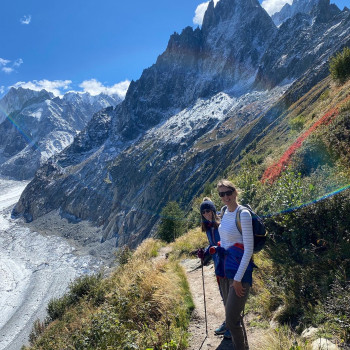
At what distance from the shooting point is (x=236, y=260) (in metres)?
4.05

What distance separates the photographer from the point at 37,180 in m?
163

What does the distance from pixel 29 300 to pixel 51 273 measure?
14.3 metres

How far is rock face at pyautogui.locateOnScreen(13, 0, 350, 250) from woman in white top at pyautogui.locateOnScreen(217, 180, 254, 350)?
2515 inches

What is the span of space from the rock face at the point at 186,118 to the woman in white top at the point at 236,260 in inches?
2515

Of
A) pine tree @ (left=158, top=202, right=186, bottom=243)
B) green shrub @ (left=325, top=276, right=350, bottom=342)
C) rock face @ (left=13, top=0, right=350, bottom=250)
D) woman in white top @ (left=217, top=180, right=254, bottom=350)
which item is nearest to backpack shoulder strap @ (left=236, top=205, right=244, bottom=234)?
woman in white top @ (left=217, top=180, right=254, bottom=350)

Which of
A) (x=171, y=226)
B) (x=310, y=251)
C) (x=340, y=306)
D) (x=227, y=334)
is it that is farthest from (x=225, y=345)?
(x=171, y=226)

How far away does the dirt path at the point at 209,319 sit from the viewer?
490 centimetres

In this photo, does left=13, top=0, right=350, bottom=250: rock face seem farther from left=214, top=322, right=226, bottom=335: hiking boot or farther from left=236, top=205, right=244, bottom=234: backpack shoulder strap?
left=236, top=205, right=244, bottom=234: backpack shoulder strap

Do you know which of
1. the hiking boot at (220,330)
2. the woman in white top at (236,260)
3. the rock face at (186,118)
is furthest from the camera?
the rock face at (186,118)

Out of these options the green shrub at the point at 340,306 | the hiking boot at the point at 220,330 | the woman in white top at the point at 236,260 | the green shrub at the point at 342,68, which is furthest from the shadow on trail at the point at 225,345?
the green shrub at the point at 342,68

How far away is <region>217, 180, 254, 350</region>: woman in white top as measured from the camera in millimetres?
3797

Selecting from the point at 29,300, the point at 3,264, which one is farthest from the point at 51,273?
the point at 3,264

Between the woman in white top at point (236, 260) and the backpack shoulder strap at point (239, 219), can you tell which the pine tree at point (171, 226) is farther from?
the backpack shoulder strap at point (239, 219)

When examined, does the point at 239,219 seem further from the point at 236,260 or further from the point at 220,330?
the point at 220,330
